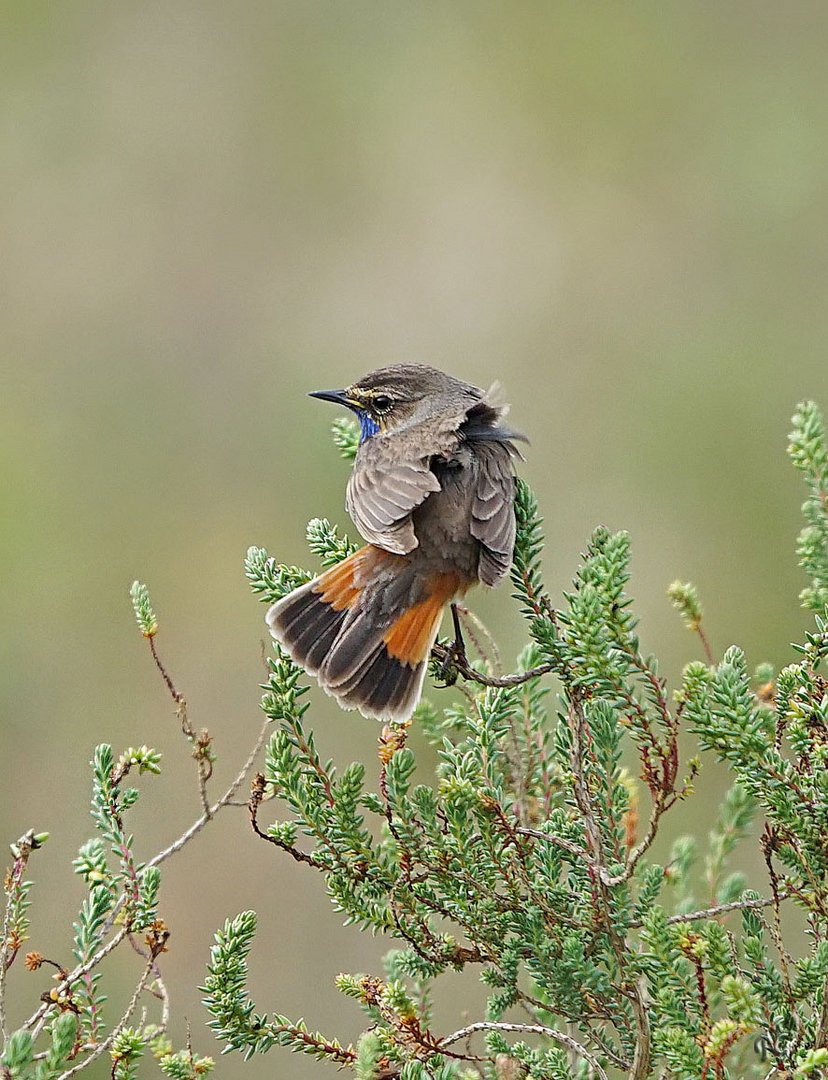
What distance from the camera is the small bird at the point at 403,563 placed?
11.2 feet

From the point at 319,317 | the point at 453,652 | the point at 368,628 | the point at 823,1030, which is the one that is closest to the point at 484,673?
the point at 453,652

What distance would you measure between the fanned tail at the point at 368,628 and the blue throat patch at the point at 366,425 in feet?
3.16

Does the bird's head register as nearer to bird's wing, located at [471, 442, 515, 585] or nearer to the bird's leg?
bird's wing, located at [471, 442, 515, 585]

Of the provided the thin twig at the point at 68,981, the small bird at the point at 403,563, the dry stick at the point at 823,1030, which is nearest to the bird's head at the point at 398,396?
the small bird at the point at 403,563

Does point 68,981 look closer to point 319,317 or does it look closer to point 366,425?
point 366,425

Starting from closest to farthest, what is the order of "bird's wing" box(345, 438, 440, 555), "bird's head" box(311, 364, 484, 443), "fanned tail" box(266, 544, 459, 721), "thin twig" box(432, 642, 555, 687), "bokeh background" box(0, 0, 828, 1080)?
1. "thin twig" box(432, 642, 555, 687)
2. "fanned tail" box(266, 544, 459, 721)
3. "bird's wing" box(345, 438, 440, 555)
4. "bird's head" box(311, 364, 484, 443)
5. "bokeh background" box(0, 0, 828, 1080)

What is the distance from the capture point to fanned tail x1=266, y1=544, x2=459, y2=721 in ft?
11.0

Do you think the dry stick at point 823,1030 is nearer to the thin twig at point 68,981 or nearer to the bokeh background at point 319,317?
the thin twig at point 68,981

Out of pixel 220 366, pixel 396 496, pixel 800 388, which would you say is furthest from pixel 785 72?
pixel 396 496

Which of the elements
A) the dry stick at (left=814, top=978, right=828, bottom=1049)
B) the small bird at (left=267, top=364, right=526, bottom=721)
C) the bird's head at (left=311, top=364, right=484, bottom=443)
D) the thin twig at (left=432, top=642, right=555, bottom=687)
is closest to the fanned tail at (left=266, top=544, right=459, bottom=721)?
the small bird at (left=267, top=364, right=526, bottom=721)

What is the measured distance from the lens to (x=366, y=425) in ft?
15.0

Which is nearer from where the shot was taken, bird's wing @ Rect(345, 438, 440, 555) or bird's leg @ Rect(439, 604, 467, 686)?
bird's wing @ Rect(345, 438, 440, 555)

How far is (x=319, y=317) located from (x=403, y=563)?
5547mm

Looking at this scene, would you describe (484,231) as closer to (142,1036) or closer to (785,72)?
(785,72)
